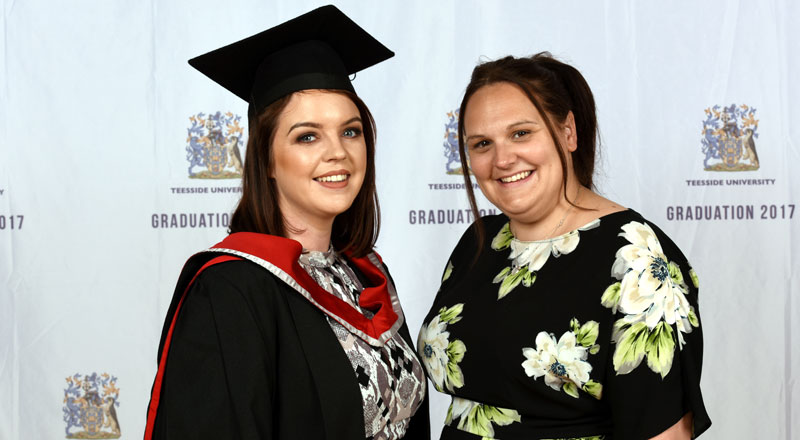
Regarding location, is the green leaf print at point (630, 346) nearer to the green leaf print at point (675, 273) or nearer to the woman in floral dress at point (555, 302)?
the woman in floral dress at point (555, 302)

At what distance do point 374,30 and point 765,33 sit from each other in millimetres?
1731

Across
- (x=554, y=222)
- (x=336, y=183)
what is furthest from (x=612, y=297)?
(x=336, y=183)

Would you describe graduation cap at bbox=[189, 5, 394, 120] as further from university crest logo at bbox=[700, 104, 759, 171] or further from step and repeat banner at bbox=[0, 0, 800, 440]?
university crest logo at bbox=[700, 104, 759, 171]

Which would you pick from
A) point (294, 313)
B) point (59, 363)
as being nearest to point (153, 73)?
point (59, 363)

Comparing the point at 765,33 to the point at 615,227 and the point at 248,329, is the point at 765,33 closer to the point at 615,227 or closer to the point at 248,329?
→ the point at 615,227

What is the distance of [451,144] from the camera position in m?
3.12

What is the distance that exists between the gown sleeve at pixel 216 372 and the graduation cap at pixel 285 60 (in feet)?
1.73

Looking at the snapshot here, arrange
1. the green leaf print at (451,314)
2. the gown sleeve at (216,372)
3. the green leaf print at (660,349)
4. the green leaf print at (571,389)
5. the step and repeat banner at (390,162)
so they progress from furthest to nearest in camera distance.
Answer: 1. the step and repeat banner at (390,162)
2. the green leaf print at (451,314)
3. the green leaf print at (571,389)
4. the green leaf print at (660,349)
5. the gown sleeve at (216,372)

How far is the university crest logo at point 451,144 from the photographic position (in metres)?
3.10

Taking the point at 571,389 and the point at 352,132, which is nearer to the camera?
the point at 571,389

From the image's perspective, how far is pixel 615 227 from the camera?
174 cm

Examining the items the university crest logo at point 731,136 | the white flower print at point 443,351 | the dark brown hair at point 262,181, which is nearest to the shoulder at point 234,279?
the dark brown hair at point 262,181

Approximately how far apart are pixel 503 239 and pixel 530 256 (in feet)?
0.65

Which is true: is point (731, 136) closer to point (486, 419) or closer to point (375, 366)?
point (486, 419)
